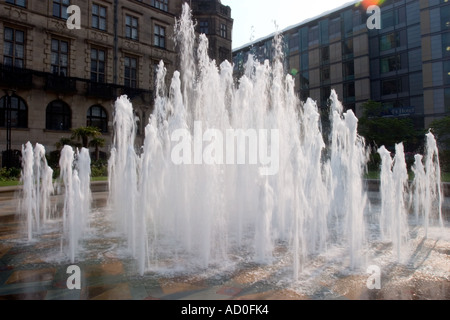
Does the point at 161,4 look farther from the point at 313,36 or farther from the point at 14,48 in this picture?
the point at 313,36

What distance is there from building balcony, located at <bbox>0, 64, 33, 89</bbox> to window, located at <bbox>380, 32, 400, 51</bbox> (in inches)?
1503

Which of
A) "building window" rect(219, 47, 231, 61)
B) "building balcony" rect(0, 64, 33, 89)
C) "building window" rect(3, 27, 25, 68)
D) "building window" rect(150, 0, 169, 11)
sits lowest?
"building balcony" rect(0, 64, 33, 89)

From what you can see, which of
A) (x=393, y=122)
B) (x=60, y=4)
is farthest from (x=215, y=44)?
(x=393, y=122)

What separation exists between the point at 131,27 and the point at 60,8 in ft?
17.8

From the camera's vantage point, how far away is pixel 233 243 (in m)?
6.03

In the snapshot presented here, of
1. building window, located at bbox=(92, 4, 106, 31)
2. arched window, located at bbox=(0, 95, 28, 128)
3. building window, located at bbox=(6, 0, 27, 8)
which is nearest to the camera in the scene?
arched window, located at bbox=(0, 95, 28, 128)

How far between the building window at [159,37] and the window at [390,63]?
27.4 m

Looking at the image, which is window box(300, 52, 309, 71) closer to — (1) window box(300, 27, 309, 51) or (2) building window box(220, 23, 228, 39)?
(1) window box(300, 27, 309, 51)

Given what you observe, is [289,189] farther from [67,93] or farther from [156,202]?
[67,93]

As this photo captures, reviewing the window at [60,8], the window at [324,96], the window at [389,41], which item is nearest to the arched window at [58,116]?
the window at [60,8]

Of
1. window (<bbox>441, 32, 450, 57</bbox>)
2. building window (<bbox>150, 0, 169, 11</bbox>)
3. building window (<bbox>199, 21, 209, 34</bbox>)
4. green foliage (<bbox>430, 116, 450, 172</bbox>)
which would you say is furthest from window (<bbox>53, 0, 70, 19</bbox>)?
window (<bbox>441, 32, 450, 57</bbox>)

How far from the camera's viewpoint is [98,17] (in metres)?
24.0

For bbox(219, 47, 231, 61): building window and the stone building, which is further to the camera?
bbox(219, 47, 231, 61): building window

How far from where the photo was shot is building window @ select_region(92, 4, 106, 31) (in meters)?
23.9
